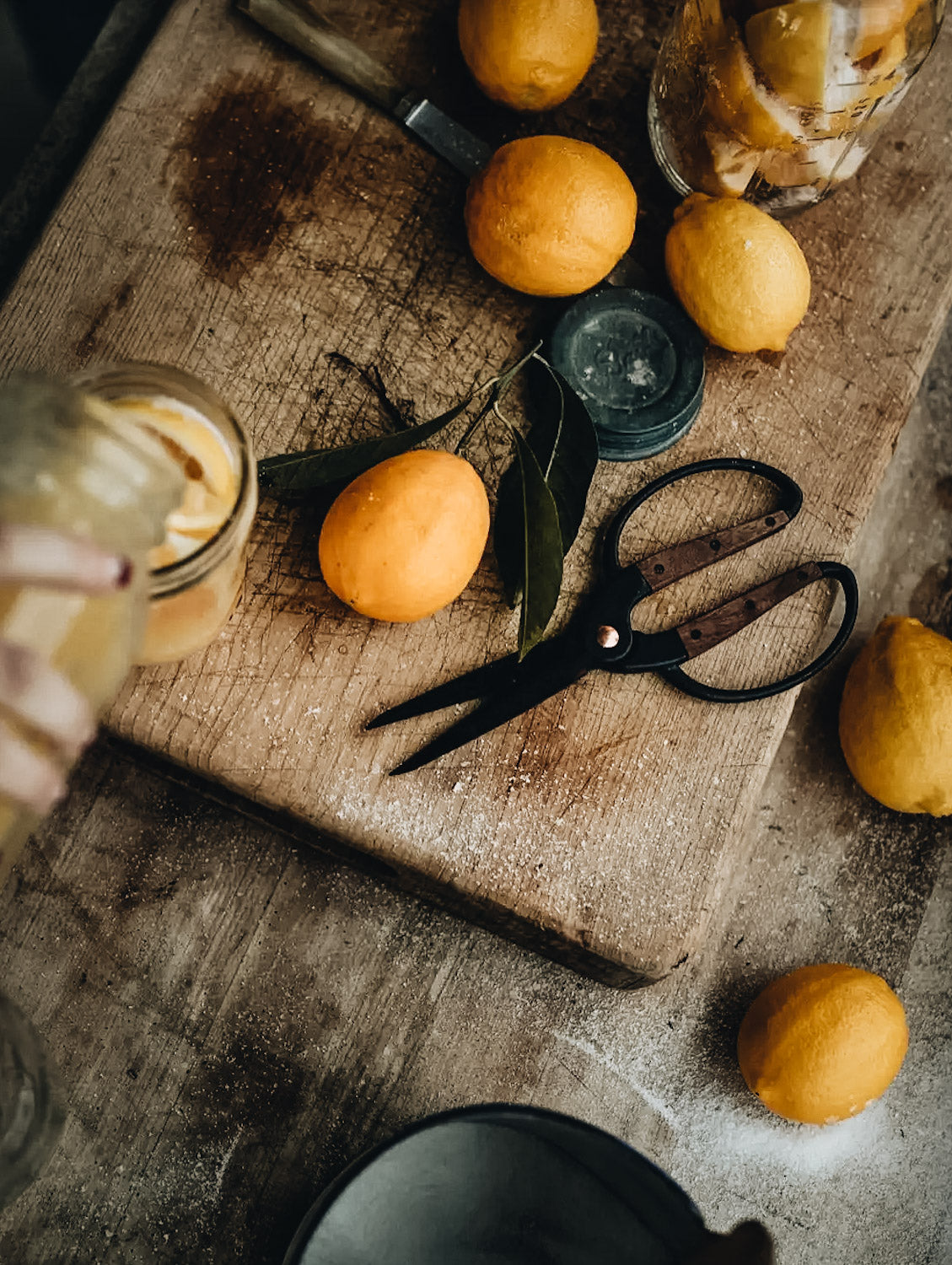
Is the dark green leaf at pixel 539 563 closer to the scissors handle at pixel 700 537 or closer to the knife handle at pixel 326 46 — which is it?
the scissors handle at pixel 700 537

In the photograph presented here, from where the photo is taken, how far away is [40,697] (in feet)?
1.51

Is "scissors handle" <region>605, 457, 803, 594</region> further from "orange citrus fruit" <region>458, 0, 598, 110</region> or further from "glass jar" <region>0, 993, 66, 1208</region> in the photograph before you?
"glass jar" <region>0, 993, 66, 1208</region>

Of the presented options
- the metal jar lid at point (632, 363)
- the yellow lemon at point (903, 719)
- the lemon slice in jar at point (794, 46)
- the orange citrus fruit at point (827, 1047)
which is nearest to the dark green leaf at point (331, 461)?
the metal jar lid at point (632, 363)

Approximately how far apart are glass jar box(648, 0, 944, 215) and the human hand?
627mm

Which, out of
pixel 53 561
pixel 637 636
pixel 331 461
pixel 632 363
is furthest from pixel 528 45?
pixel 53 561

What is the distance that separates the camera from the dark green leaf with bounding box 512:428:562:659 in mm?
743

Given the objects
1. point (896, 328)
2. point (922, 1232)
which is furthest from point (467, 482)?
point (922, 1232)

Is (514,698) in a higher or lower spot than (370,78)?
lower

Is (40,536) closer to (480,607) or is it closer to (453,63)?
(480,607)

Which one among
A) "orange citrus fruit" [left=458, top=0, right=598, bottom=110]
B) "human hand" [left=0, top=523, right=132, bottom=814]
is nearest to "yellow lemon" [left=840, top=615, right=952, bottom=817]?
"orange citrus fruit" [left=458, top=0, right=598, bottom=110]

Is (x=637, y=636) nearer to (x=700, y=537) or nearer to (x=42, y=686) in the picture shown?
(x=700, y=537)

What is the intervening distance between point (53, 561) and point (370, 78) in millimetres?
631

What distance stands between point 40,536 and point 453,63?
0.68 m

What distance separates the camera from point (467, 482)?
713 mm
